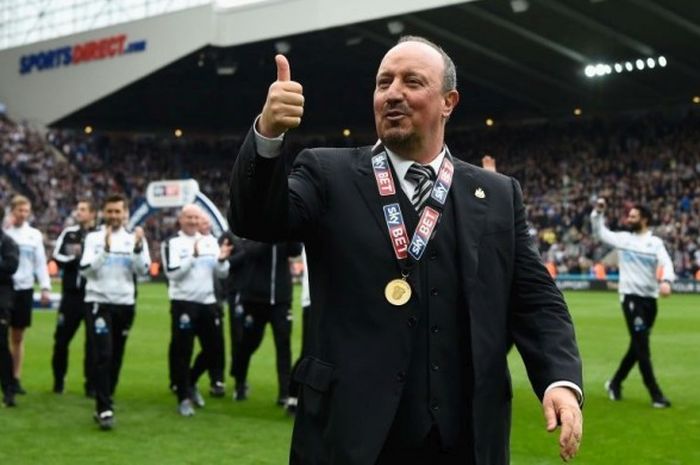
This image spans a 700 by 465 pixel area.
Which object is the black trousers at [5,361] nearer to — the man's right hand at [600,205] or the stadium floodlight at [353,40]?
the man's right hand at [600,205]

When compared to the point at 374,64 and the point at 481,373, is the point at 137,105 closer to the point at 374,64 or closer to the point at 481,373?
the point at 374,64

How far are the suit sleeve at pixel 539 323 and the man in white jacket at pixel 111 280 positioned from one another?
6.46 m

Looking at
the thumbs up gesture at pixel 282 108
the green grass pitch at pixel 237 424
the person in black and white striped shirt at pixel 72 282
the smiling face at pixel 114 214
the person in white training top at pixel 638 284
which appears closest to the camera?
the thumbs up gesture at pixel 282 108

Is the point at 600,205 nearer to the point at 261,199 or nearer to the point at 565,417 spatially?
the point at 565,417

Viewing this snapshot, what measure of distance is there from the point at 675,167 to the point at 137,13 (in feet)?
81.0

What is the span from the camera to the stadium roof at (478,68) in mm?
31734

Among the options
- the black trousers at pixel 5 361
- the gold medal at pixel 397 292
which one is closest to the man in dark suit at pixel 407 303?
the gold medal at pixel 397 292

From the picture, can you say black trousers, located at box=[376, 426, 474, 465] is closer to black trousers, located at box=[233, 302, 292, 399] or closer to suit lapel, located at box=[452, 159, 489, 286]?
suit lapel, located at box=[452, 159, 489, 286]

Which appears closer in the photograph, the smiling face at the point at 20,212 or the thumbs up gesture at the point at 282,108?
the thumbs up gesture at the point at 282,108

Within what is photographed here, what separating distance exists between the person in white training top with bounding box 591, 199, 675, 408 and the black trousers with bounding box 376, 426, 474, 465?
7.78 m

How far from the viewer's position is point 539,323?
134 inches

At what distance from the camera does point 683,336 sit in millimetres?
17766

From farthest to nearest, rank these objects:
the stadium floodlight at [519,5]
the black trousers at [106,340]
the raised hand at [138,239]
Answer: the stadium floodlight at [519,5] → the raised hand at [138,239] → the black trousers at [106,340]

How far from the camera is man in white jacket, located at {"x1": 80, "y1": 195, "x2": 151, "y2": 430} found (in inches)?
376
